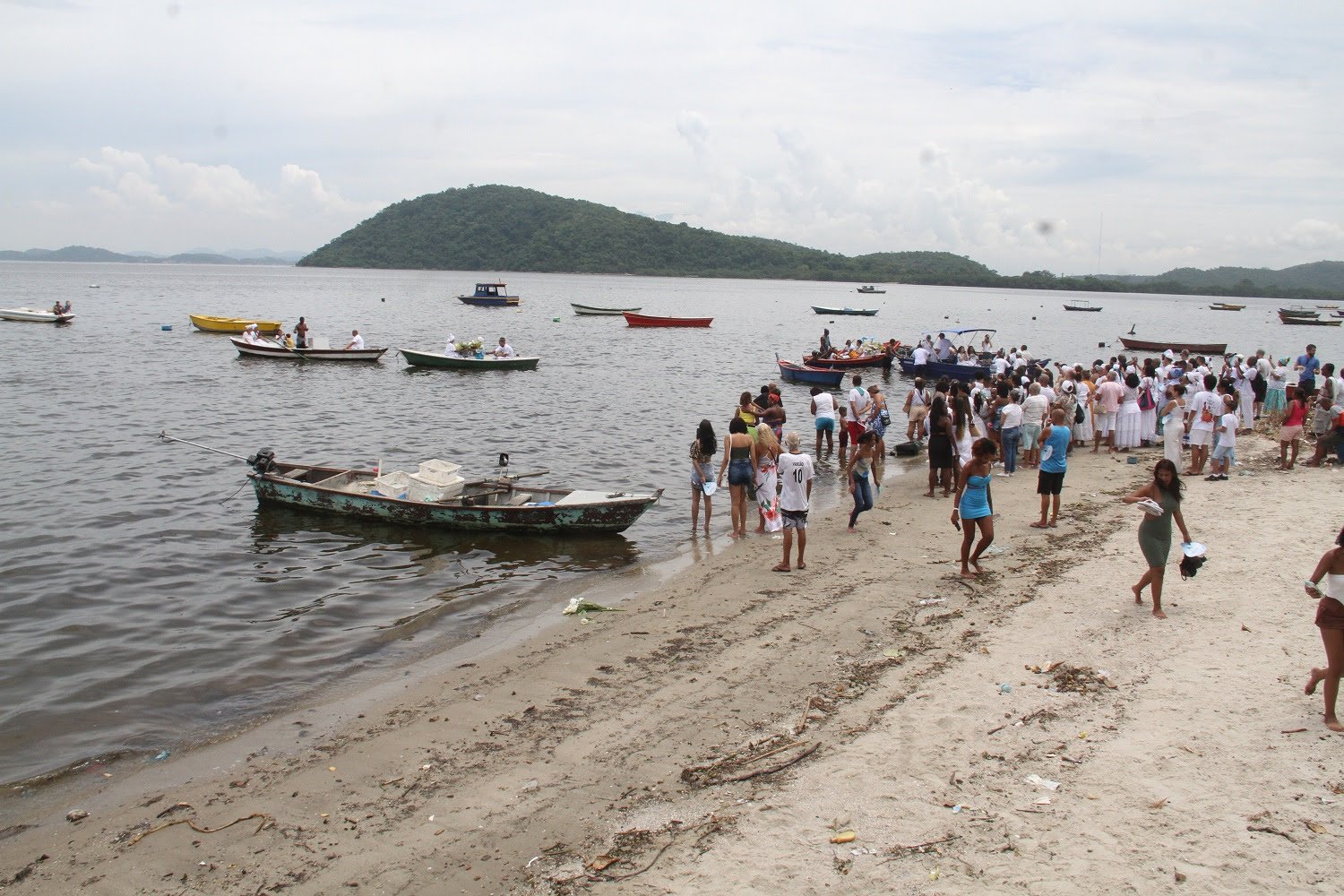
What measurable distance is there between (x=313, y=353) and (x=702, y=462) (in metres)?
30.0

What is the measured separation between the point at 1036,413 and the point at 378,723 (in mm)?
13763

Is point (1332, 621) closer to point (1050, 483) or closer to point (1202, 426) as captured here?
point (1050, 483)

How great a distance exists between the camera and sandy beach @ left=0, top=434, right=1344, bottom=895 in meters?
5.40

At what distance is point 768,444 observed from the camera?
11.7 meters

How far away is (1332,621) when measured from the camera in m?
6.47

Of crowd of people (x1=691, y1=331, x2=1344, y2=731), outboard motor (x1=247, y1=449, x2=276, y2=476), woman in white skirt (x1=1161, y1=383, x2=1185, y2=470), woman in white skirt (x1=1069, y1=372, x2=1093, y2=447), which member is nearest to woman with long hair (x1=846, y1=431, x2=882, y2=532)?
crowd of people (x1=691, y1=331, x2=1344, y2=731)

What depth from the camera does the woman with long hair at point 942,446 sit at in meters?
15.4

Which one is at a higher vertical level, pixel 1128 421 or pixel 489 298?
pixel 489 298

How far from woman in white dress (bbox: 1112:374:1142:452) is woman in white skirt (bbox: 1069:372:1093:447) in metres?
0.61

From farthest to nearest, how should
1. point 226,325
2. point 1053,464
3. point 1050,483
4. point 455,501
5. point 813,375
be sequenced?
point 226,325
point 813,375
point 455,501
point 1050,483
point 1053,464

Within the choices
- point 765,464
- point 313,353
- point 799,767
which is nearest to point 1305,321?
point 313,353

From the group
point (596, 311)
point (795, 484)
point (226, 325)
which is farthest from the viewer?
point (596, 311)

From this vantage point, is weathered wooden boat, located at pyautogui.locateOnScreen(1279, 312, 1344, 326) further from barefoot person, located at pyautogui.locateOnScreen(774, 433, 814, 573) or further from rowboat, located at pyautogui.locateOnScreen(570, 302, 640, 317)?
barefoot person, located at pyautogui.locateOnScreen(774, 433, 814, 573)

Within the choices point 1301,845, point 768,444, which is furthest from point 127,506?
point 1301,845
